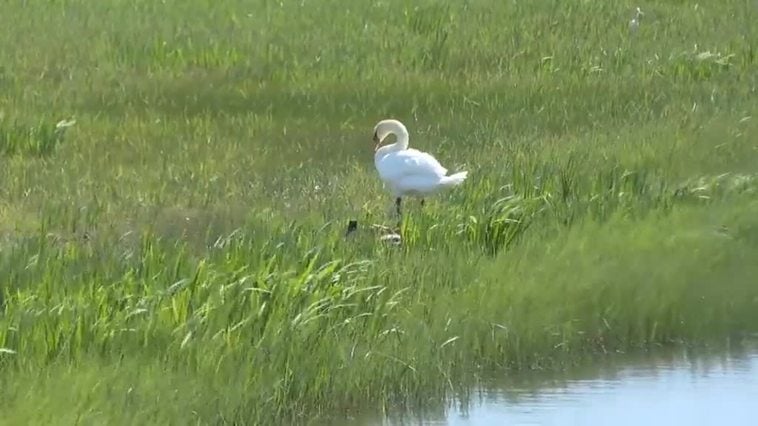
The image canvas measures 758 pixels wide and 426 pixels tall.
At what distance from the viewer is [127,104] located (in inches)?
639

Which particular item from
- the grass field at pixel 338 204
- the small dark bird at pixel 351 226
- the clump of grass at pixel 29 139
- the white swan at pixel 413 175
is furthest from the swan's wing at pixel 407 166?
the clump of grass at pixel 29 139

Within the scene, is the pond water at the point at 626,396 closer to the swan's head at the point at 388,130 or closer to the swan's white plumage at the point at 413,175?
the swan's white plumage at the point at 413,175

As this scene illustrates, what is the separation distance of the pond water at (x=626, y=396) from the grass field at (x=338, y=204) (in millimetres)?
153

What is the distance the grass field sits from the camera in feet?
25.6

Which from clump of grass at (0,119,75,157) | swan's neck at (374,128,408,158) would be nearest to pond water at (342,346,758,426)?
swan's neck at (374,128,408,158)

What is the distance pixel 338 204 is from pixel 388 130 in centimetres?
170

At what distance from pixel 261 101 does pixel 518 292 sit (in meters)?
7.28

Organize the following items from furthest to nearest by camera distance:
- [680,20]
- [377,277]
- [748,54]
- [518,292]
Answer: [680,20]
[748,54]
[518,292]
[377,277]

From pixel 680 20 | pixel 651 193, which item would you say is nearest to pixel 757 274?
pixel 651 193

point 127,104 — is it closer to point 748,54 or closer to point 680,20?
point 748,54

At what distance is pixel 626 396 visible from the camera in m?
9.33

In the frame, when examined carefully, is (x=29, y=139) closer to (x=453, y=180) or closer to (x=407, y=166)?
(x=407, y=166)

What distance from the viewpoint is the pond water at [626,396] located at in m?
8.84

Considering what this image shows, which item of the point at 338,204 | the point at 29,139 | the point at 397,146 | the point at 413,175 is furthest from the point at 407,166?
the point at 29,139
